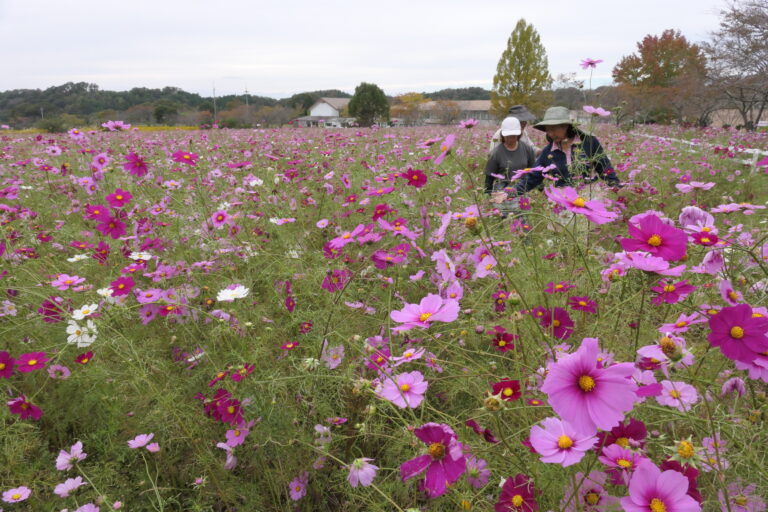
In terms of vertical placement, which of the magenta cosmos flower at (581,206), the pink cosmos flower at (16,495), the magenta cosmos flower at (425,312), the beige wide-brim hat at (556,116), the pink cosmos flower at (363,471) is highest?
the beige wide-brim hat at (556,116)

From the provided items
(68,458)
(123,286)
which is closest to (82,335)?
(123,286)

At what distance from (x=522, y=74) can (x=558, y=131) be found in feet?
99.8

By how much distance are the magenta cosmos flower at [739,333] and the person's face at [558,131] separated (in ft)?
9.44

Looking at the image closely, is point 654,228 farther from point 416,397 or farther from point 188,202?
point 188,202

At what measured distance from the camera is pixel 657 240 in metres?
0.86

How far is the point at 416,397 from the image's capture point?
96 cm

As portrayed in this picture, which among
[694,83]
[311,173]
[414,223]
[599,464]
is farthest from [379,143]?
[694,83]

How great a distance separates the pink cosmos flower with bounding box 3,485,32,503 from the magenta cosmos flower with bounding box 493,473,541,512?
139cm

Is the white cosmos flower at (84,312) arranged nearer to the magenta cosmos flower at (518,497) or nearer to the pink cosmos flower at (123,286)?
the pink cosmos flower at (123,286)

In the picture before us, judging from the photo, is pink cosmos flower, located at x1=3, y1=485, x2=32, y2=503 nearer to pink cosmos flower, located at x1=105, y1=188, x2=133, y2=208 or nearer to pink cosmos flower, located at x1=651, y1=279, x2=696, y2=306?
pink cosmos flower, located at x1=105, y1=188, x2=133, y2=208

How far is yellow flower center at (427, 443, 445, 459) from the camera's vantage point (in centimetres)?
80

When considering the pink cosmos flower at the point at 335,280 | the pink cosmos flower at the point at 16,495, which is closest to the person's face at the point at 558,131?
the pink cosmos flower at the point at 335,280

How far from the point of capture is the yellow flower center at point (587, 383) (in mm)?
642

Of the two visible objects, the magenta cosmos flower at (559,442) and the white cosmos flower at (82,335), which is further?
the white cosmos flower at (82,335)
